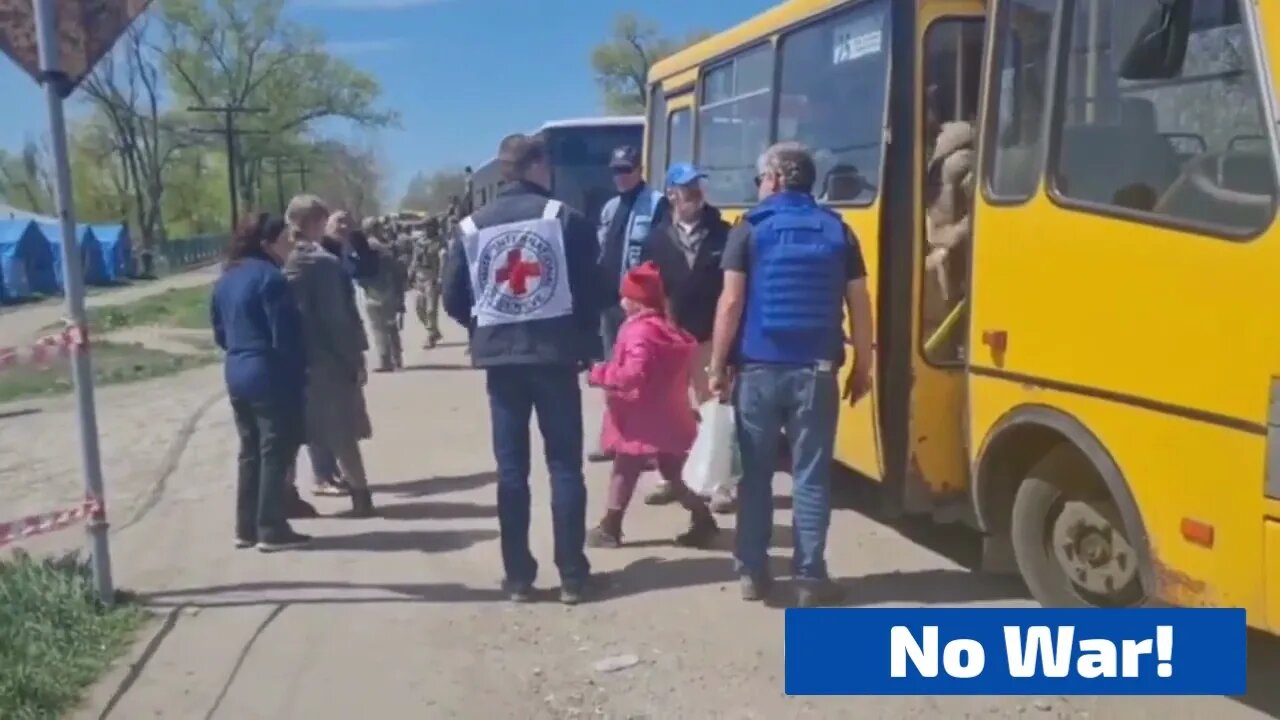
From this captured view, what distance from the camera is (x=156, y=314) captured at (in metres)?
36.9

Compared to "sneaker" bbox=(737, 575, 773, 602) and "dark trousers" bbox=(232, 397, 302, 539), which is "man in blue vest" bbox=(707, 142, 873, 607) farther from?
"dark trousers" bbox=(232, 397, 302, 539)

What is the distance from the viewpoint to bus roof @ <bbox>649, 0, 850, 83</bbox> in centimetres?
832

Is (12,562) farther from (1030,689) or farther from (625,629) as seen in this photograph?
(1030,689)

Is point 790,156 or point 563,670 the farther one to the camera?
point 790,156

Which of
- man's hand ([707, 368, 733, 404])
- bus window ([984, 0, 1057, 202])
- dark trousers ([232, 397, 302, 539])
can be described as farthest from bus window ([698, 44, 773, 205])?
dark trousers ([232, 397, 302, 539])

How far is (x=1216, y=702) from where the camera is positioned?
17.1 ft

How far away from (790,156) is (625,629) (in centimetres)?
215

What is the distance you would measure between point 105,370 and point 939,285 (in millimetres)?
17311

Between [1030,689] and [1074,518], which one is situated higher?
[1074,518]

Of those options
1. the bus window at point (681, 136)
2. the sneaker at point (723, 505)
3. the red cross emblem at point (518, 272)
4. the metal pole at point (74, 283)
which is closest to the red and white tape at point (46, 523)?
the metal pole at point (74, 283)

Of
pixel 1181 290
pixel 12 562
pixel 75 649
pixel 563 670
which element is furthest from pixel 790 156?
pixel 12 562

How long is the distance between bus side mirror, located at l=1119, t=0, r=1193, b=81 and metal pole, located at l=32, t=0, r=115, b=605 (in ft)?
14.3

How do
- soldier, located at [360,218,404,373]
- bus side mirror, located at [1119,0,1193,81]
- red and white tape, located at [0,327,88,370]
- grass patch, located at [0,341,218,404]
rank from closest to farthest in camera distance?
bus side mirror, located at [1119,0,1193,81] < red and white tape, located at [0,327,88,370] < soldier, located at [360,218,404,373] < grass patch, located at [0,341,218,404]

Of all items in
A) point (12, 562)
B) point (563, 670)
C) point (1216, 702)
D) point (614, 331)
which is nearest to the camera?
point (1216, 702)
